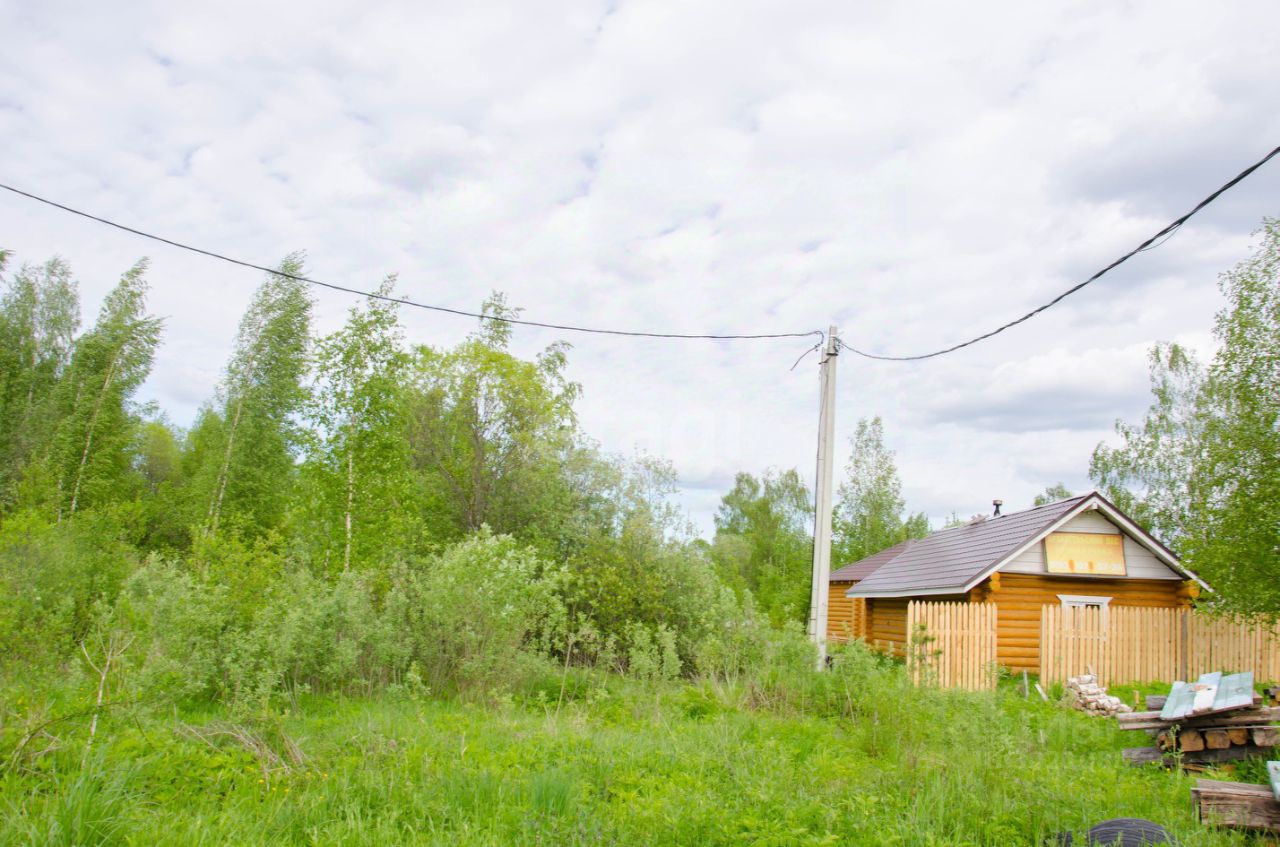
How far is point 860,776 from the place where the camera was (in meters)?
6.13

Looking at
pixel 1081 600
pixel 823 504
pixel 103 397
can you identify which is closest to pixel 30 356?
pixel 103 397

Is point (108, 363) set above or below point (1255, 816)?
above

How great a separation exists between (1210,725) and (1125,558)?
1151 centimetres

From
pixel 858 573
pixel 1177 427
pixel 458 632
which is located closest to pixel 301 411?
pixel 458 632

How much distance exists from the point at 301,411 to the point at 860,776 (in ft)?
44.1

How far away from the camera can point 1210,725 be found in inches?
302

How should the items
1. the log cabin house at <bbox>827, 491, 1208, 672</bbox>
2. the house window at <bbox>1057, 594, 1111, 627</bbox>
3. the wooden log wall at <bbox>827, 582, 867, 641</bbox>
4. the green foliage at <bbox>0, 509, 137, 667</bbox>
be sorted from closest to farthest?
the green foliage at <bbox>0, 509, 137, 667</bbox>
the log cabin house at <bbox>827, 491, 1208, 672</bbox>
the house window at <bbox>1057, 594, 1111, 627</bbox>
the wooden log wall at <bbox>827, 582, 867, 641</bbox>

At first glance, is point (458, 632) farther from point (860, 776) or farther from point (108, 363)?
point (108, 363)

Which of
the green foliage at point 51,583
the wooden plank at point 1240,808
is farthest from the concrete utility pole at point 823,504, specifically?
the green foliage at point 51,583

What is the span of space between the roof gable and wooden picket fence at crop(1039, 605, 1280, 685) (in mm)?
1114

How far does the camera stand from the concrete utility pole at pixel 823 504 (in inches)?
435

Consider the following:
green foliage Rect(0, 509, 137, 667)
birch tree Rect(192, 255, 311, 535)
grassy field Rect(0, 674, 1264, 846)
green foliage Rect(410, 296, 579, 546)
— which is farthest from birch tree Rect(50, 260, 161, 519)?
grassy field Rect(0, 674, 1264, 846)

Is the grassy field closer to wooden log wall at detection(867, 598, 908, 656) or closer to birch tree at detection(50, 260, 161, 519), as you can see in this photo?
wooden log wall at detection(867, 598, 908, 656)

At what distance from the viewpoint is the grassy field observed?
15.3 feet
